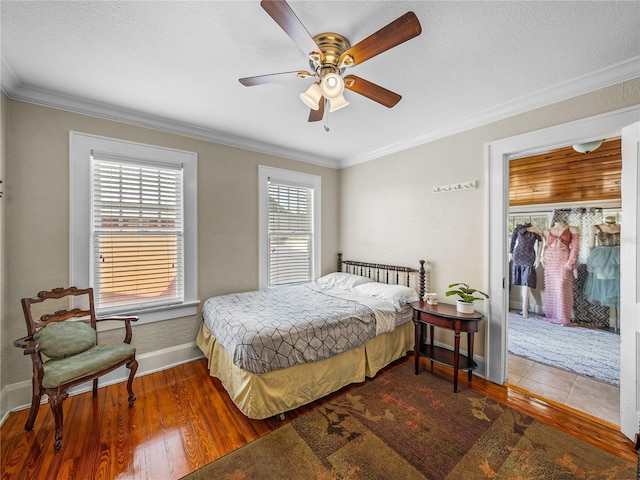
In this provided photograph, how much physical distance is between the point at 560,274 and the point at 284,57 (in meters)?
5.40

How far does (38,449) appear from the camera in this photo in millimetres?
1718

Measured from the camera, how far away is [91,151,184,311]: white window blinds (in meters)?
2.48

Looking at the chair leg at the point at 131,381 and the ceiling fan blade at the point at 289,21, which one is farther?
the chair leg at the point at 131,381

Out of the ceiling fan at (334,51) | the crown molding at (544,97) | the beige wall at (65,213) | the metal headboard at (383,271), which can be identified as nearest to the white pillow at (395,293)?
the metal headboard at (383,271)

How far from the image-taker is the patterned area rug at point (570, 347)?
2799mm

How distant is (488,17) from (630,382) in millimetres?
2611

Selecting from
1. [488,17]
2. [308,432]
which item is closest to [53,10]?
[488,17]

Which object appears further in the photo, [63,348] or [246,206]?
[246,206]

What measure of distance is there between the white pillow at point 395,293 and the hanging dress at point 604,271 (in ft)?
11.0

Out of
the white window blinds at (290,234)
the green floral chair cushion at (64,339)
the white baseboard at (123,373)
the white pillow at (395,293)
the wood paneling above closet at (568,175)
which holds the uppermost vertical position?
the wood paneling above closet at (568,175)

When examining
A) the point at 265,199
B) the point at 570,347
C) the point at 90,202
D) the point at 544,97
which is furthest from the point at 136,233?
the point at 570,347

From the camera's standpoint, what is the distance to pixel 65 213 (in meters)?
2.31

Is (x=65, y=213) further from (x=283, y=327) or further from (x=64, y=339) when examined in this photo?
(x=283, y=327)

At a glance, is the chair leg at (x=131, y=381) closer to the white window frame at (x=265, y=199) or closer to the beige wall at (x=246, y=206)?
the beige wall at (x=246, y=206)
